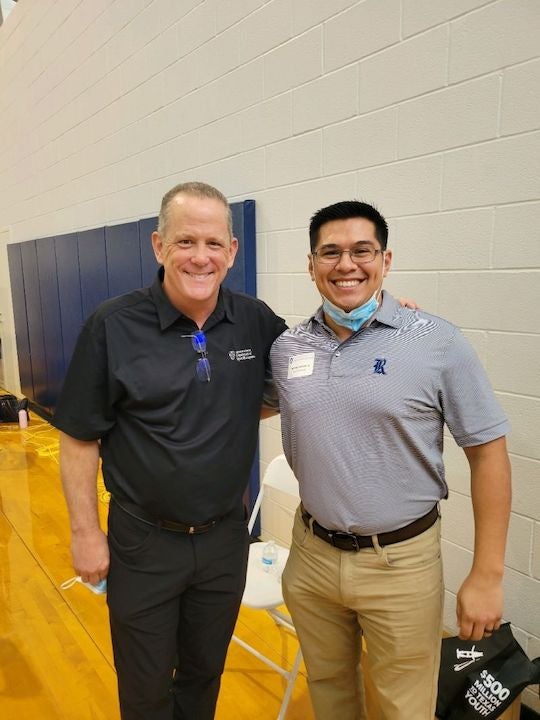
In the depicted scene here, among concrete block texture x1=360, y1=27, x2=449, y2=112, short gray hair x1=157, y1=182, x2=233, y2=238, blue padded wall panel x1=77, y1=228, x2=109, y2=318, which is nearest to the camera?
short gray hair x1=157, y1=182, x2=233, y2=238

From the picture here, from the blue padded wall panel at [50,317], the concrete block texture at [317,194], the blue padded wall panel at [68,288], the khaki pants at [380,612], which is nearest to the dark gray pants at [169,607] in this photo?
the khaki pants at [380,612]

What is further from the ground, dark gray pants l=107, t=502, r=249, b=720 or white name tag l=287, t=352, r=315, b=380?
white name tag l=287, t=352, r=315, b=380

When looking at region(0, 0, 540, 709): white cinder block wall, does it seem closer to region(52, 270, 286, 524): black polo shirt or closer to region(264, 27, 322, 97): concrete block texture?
region(264, 27, 322, 97): concrete block texture

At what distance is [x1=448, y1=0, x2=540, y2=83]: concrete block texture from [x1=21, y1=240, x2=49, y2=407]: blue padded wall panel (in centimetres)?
479

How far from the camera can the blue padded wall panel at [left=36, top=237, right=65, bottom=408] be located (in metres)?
5.01

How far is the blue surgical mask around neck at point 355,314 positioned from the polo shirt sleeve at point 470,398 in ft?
0.69

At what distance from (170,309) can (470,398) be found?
2.63 ft

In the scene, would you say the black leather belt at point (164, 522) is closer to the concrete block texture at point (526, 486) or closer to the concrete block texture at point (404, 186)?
the concrete block texture at point (526, 486)

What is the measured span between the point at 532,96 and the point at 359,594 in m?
1.54

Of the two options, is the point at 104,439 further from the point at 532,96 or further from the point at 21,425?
the point at 21,425

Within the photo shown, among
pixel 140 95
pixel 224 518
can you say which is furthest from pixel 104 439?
pixel 140 95

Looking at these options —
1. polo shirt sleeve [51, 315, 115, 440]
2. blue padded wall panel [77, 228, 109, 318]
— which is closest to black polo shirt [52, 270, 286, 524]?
polo shirt sleeve [51, 315, 115, 440]

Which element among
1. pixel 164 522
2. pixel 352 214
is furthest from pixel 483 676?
pixel 352 214

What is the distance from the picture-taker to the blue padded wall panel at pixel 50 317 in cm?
501
